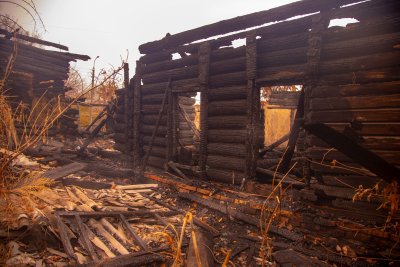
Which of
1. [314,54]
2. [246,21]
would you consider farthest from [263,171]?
[246,21]

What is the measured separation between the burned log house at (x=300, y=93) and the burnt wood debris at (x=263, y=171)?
0.08ft

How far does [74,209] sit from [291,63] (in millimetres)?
5378

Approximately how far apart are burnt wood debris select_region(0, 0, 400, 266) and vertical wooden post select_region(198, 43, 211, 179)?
0.10ft

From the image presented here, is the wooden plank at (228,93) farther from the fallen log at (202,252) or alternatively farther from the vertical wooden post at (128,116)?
the vertical wooden post at (128,116)

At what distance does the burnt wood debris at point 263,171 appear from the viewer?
4062 mm

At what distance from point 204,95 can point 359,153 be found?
19.4 ft

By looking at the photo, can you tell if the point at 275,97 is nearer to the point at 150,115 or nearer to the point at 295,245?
the point at 150,115

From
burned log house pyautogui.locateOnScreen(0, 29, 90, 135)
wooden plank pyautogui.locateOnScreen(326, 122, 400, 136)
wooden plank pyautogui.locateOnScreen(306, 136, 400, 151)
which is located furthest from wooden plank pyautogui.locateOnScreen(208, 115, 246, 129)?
burned log house pyautogui.locateOnScreen(0, 29, 90, 135)

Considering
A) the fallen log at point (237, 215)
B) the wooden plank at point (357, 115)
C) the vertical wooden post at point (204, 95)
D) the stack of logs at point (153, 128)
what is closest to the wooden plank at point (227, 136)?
the vertical wooden post at point (204, 95)

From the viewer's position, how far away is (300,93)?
259 inches

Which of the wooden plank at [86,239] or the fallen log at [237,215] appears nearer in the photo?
the wooden plank at [86,239]

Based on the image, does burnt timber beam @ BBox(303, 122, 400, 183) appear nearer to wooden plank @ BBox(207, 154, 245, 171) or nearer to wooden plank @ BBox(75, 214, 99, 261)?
wooden plank @ BBox(75, 214, 99, 261)

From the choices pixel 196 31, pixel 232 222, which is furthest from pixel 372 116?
pixel 196 31

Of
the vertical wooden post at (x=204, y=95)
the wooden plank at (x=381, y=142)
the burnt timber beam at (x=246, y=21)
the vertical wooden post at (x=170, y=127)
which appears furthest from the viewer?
the vertical wooden post at (x=170, y=127)
